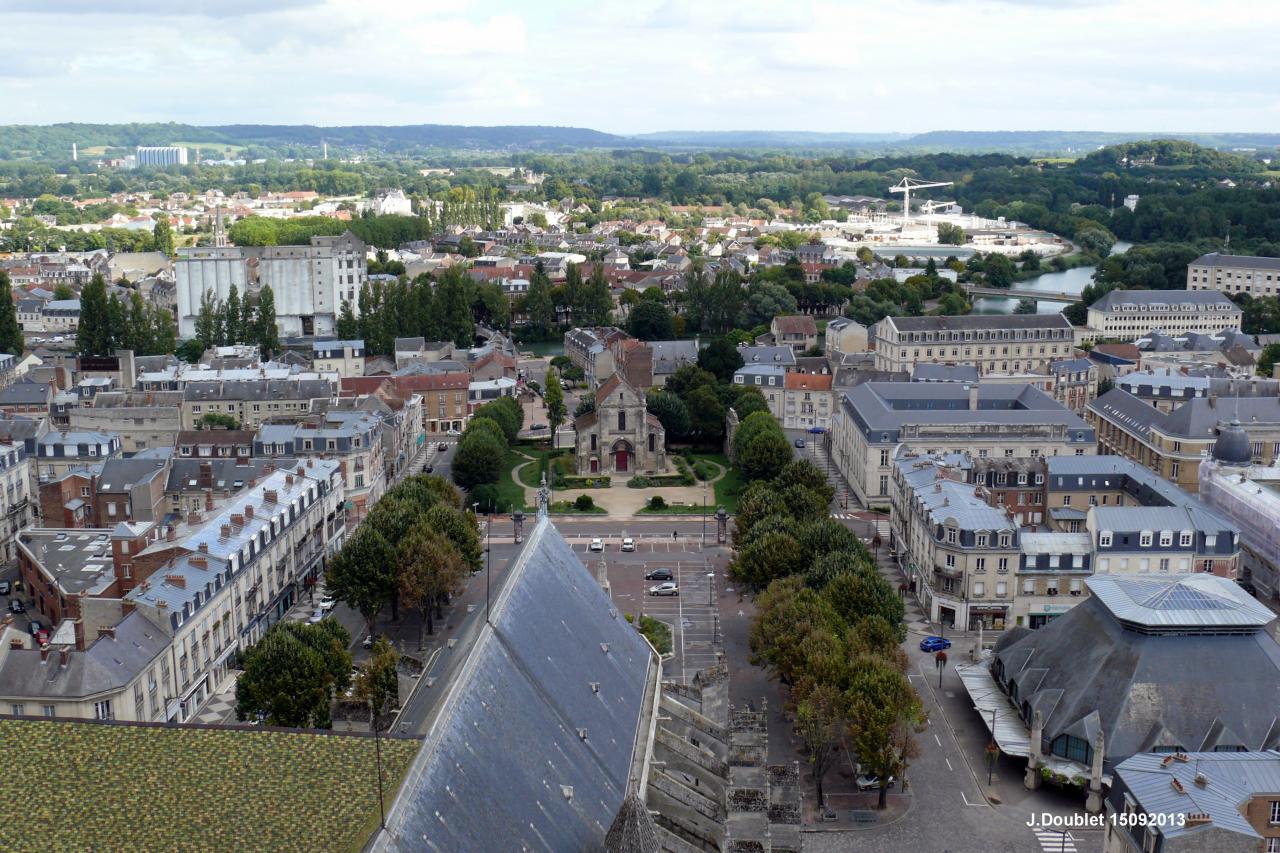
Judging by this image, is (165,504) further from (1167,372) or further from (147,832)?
(1167,372)

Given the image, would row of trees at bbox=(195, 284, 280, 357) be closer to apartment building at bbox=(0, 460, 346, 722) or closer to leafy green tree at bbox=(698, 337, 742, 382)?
leafy green tree at bbox=(698, 337, 742, 382)

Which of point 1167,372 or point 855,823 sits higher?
point 1167,372

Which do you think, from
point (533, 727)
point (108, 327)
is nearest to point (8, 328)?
point (108, 327)

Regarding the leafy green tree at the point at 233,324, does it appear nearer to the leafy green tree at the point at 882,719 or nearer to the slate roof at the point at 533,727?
the leafy green tree at the point at 882,719

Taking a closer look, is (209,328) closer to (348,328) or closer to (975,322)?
(348,328)

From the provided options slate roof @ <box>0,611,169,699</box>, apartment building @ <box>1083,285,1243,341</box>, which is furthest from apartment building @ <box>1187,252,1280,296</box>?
slate roof @ <box>0,611,169,699</box>

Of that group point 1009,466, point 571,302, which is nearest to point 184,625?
point 1009,466
